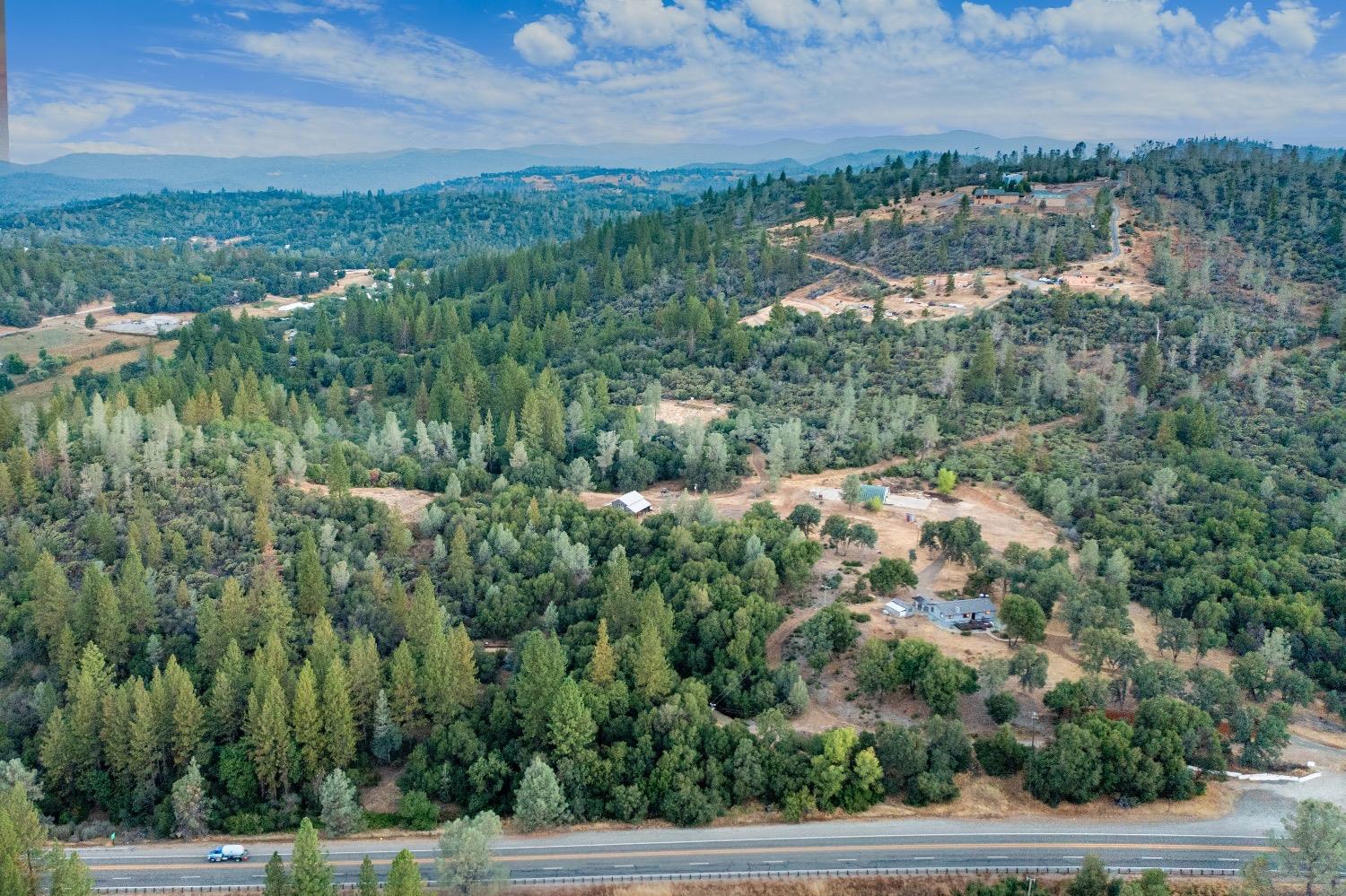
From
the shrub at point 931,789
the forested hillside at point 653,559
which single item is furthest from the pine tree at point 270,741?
the shrub at point 931,789

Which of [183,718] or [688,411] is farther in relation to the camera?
[688,411]

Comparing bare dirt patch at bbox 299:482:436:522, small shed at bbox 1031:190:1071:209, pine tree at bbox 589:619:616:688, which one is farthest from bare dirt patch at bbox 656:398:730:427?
small shed at bbox 1031:190:1071:209

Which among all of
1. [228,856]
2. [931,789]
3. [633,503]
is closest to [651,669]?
[931,789]

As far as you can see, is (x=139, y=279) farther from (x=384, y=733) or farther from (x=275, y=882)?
(x=275, y=882)

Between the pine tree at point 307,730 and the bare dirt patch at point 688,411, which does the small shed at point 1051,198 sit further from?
the pine tree at point 307,730

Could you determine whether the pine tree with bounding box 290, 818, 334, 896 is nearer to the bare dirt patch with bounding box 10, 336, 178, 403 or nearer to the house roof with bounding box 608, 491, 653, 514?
the house roof with bounding box 608, 491, 653, 514

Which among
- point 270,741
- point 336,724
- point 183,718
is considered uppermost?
point 183,718

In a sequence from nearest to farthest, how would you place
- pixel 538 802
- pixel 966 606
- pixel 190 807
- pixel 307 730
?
pixel 538 802, pixel 190 807, pixel 307 730, pixel 966 606
